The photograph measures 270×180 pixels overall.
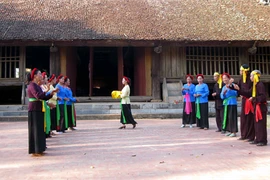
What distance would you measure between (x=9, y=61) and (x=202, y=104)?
32.9 ft

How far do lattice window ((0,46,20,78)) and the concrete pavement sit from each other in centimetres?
800

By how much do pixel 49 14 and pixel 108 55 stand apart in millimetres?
7589

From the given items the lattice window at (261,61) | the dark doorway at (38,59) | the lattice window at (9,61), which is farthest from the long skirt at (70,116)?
the lattice window at (261,61)

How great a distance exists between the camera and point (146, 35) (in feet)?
43.3

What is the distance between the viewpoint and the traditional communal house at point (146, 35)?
522 inches

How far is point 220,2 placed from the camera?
55.5 feet

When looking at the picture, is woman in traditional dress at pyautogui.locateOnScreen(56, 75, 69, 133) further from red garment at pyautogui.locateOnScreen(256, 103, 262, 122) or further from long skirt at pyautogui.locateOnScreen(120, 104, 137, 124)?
red garment at pyautogui.locateOnScreen(256, 103, 262, 122)

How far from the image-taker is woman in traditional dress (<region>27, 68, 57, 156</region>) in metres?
5.25

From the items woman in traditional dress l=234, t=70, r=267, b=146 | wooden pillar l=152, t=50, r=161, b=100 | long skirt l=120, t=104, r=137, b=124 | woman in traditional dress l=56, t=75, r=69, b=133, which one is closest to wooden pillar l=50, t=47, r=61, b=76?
wooden pillar l=152, t=50, r=161, b=100

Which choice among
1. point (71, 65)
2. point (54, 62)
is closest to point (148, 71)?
point (71, 65)

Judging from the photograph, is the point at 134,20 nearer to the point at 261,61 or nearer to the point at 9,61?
the point at 9,61

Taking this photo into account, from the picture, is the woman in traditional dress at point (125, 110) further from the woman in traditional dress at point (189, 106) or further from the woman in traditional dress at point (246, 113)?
the woman in traditional dress at point (246, 113)

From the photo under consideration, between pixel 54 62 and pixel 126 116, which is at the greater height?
pixel 54 62

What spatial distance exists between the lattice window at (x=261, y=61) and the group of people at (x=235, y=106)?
25.0 feet
